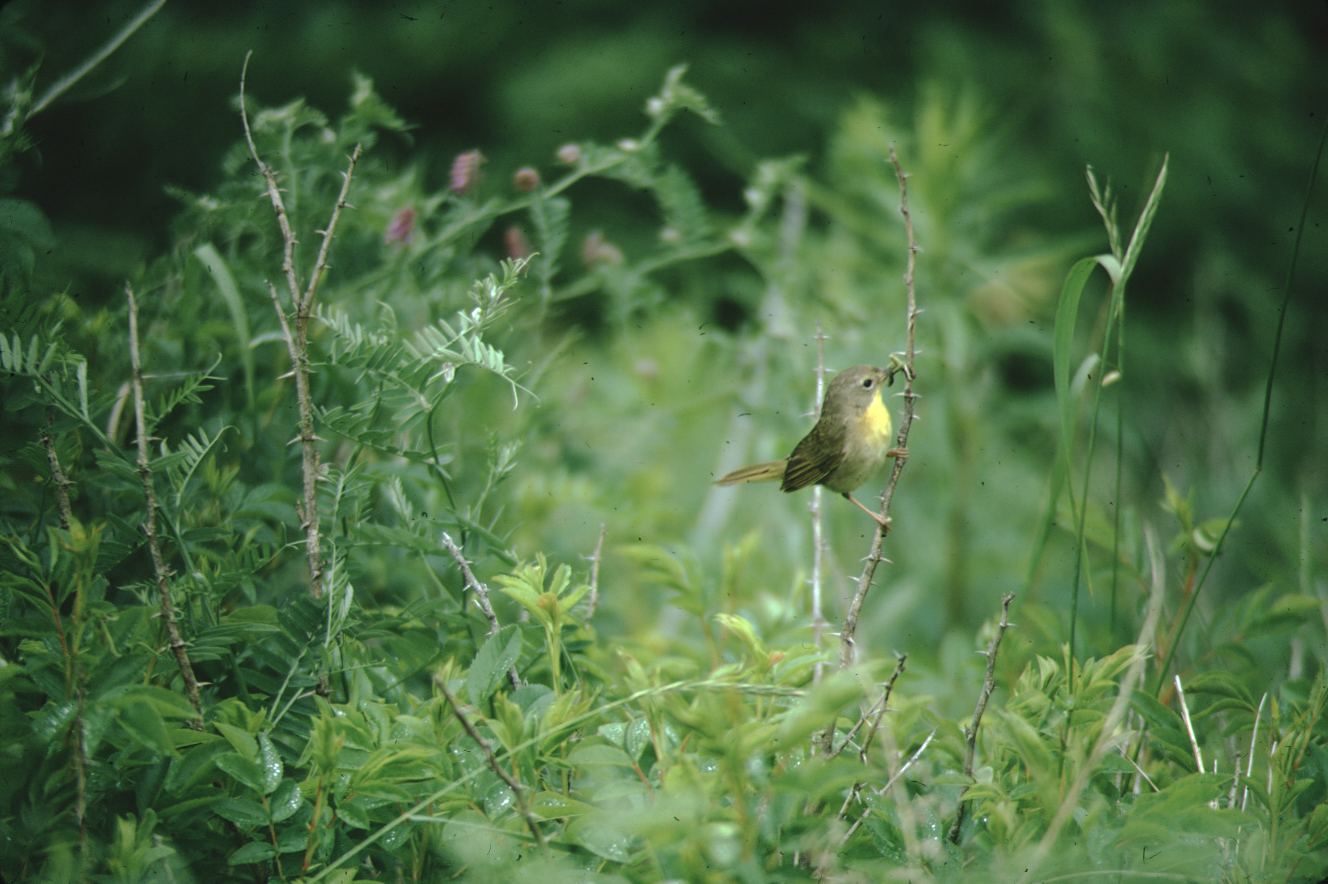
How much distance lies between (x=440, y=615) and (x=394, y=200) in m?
0.97

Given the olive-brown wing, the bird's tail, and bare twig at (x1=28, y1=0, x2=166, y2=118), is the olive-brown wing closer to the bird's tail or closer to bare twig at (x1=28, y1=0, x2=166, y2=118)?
the bird's tail

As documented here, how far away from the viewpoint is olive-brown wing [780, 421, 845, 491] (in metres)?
1.42

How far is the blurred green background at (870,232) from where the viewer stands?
1.76 m

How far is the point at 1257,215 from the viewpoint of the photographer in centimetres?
404

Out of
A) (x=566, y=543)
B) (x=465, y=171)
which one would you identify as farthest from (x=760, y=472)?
(x=465, y=171)

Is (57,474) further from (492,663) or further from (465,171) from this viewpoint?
(465,171)

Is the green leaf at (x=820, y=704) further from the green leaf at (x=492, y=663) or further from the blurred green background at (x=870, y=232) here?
the blurred green background at (x=870, y=232)

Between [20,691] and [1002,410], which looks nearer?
[20,691]

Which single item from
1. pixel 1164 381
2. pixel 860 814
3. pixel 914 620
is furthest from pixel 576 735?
pixel 1164 381

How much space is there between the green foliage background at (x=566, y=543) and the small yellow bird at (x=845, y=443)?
0.19m

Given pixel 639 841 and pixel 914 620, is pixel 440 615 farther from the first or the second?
pixel 914 620

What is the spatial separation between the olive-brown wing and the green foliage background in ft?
0.64

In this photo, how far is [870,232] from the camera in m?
2.47

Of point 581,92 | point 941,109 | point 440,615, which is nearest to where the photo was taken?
point 440,615
